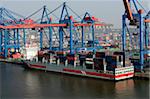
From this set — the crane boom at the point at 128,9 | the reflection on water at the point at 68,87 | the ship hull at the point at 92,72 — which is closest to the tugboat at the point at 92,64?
the ship hull at the point at 92,72

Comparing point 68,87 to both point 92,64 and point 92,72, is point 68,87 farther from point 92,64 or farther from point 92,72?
point 92,64

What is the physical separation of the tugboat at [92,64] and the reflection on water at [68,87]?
60 centimetres

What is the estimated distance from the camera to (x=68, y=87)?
19359 mm

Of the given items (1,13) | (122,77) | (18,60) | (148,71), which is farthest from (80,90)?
(1,13)

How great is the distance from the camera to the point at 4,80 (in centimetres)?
2180

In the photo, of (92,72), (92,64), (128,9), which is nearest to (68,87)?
(92,72)

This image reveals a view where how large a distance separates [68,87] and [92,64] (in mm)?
4034

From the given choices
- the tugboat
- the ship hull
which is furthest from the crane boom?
the ship hull

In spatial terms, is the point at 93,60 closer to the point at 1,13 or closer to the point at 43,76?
the point at 43,76

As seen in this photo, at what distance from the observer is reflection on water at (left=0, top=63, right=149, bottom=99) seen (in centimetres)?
1698

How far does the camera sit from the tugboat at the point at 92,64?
2127cm

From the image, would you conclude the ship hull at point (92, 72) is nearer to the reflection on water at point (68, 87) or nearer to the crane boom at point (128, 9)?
the reflection on water at point (68, 87)

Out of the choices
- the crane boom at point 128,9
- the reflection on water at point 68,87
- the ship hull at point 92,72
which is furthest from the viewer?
the crane boom at point 128,9

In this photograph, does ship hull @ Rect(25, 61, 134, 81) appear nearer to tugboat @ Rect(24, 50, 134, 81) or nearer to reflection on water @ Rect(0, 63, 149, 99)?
tugboat @ Rect(24, 50, 134, 81)
